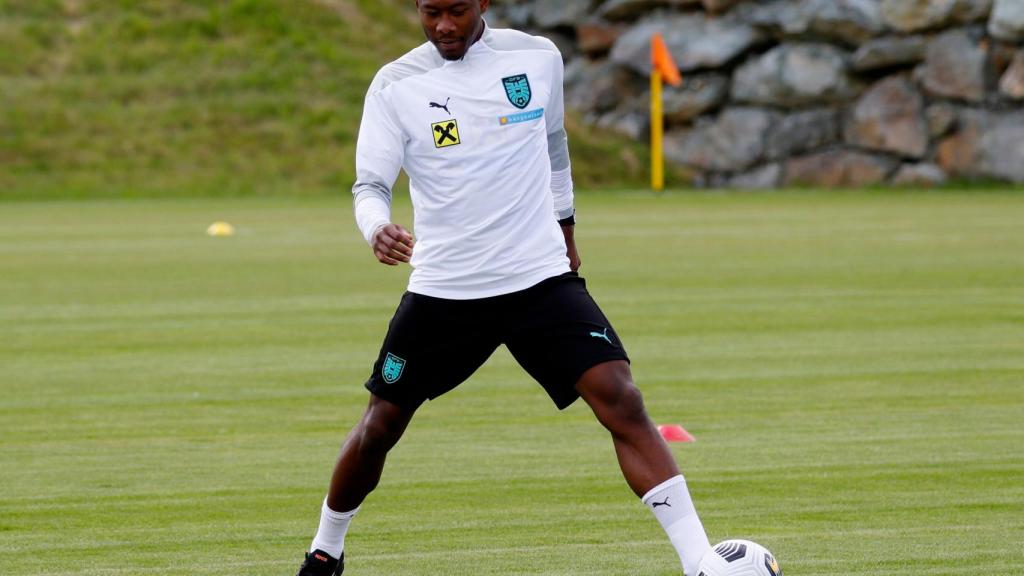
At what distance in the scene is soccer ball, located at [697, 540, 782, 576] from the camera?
568cm

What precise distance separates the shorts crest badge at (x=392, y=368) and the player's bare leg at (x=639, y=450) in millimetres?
593

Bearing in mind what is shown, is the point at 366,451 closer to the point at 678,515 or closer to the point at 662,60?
the point at 678,515

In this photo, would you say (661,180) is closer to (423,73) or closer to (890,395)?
(890,395)

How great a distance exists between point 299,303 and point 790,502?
10662 mm

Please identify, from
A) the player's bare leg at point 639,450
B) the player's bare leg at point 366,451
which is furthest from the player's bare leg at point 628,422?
the player's bare leg at point 366,451

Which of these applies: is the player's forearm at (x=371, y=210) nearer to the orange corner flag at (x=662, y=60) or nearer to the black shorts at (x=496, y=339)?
the black shorts at (x=496, y=339)

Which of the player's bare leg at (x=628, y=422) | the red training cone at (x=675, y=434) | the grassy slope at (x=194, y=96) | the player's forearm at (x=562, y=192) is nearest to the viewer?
the player's bare leg at (x=628, y=422)

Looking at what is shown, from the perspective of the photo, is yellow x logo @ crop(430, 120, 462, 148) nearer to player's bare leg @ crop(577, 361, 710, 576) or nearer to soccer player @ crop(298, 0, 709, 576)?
soccer player @ crop(298, 0, 709, 576)

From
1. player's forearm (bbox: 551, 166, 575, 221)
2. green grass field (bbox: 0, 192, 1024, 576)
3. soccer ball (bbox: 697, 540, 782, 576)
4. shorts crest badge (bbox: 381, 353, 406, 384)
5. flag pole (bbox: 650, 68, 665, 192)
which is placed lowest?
flag pole (bbox: 650, 68, 665, 192)

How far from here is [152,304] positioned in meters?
18.1

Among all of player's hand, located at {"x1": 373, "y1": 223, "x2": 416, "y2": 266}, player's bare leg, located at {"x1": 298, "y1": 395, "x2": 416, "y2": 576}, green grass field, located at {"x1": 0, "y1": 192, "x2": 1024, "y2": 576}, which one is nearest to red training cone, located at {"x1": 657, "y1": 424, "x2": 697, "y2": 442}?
green grass field, located at {"x1": 0, "y1": 192, "x2": 1024, "y2": 576}

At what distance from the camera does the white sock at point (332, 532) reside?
6.39m

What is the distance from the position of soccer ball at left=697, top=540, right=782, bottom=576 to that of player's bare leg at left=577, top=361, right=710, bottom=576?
0.09 m

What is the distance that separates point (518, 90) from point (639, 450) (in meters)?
1.22
